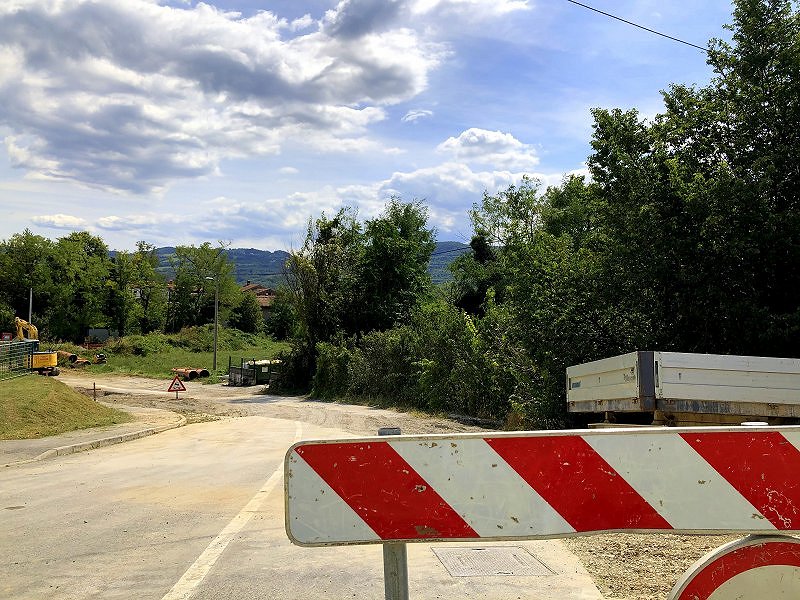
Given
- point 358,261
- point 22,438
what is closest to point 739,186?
point 22,438

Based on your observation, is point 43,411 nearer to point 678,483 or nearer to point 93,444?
point 93,444

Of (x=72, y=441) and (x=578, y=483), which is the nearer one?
(x=578, y=483)

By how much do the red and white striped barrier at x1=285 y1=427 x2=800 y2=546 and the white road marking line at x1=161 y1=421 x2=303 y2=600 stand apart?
2.61 meters

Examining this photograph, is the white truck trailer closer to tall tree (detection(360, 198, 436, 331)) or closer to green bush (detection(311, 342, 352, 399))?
green bush (detection(311, 342, 352, 399))

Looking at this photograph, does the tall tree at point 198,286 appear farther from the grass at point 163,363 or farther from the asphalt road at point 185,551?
the asphalt road at point 185,551

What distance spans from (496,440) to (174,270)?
92.0 metres

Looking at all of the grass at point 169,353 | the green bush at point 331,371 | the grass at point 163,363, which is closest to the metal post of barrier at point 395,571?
the green bush at point 331,371

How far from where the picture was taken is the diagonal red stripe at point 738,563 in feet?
9.64

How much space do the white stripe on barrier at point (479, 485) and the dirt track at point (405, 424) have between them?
2313mm

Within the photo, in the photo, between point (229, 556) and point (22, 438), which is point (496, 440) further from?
point (22, 438)

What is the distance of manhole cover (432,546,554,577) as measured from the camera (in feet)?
18.3

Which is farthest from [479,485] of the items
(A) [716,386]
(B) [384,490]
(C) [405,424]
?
(C) [405,424]

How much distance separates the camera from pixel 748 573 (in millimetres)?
2943

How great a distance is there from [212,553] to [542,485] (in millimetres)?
4212
